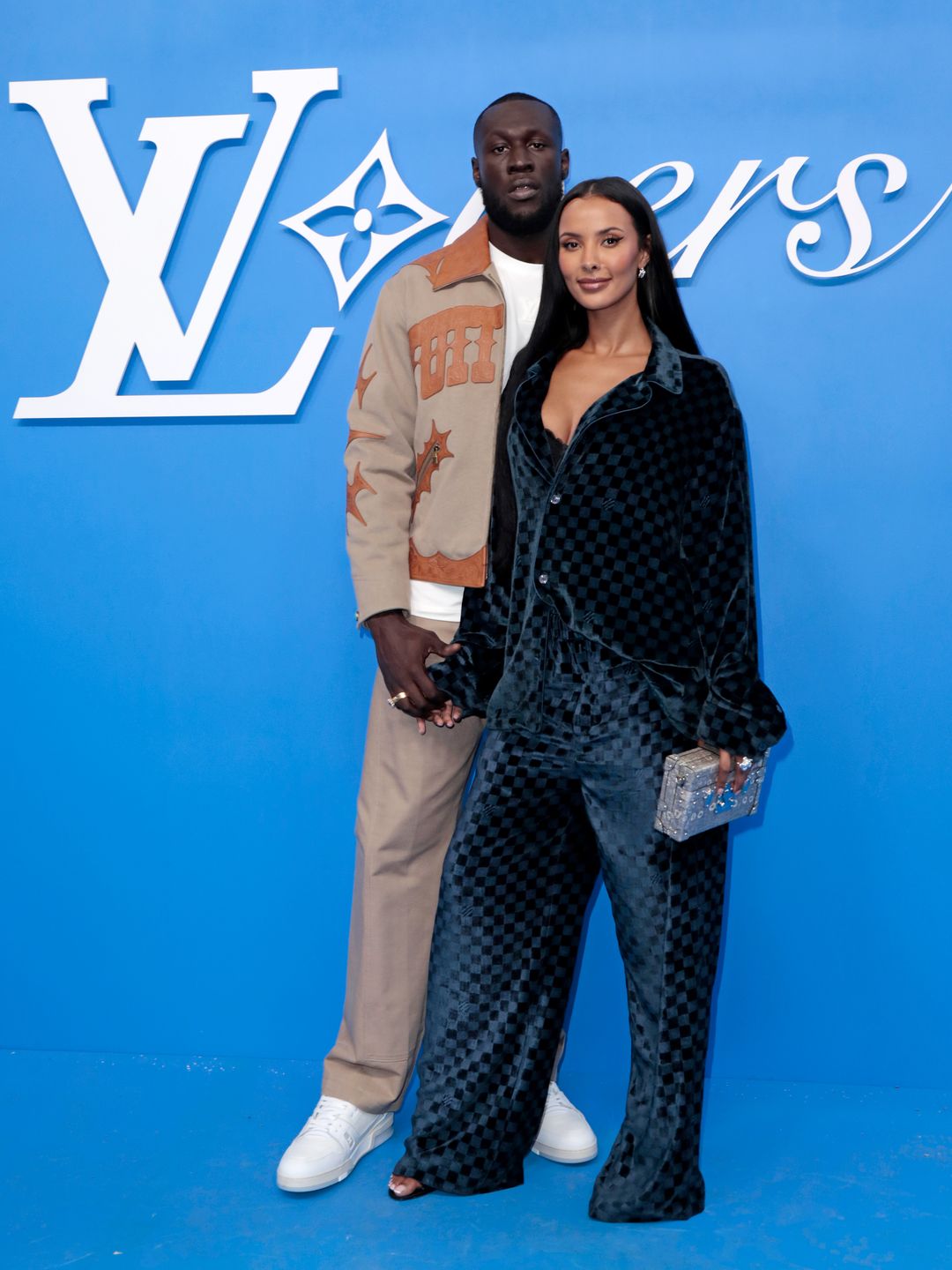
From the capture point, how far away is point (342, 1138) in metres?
2.26

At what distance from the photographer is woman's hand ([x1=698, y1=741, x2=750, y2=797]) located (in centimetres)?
196

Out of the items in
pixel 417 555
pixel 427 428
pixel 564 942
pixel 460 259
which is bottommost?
pixel 564 942

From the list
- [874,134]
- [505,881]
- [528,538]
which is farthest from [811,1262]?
[874,134]

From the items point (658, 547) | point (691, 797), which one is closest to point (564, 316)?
point (658, 547)

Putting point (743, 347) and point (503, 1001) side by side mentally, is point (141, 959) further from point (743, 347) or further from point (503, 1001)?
point (743, 347)

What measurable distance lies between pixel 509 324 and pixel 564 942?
3.50ft

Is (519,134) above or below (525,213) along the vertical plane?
above

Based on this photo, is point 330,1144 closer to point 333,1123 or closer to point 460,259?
point 333,1123

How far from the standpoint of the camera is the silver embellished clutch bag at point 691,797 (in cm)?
193

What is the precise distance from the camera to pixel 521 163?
215 centimetres

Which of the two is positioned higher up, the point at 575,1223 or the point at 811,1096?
the point at 811,1096

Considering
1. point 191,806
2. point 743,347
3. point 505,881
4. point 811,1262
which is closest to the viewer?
point 811,1262

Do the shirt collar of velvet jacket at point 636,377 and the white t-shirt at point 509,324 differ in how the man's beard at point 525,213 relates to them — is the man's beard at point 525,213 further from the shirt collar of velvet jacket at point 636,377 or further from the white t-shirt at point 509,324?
the shirt collar of velvet jacket at point 636,377

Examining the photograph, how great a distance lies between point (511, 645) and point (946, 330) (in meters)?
1.04
